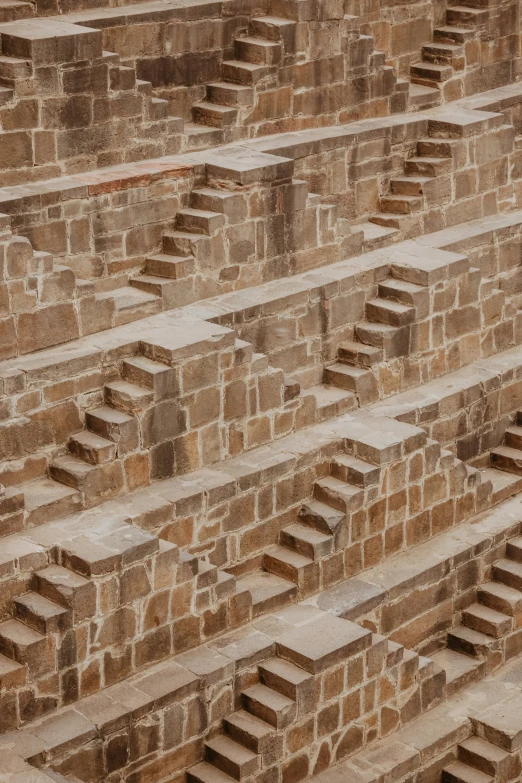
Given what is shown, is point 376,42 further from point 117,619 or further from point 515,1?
point 117,619

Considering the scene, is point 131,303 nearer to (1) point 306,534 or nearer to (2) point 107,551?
(1) point 306,534

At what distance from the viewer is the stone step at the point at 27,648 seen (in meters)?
13.6

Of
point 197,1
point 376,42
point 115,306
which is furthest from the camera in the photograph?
point 376,42

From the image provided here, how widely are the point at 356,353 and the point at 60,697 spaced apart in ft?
18.5

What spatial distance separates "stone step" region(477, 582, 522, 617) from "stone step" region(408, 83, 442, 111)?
6.32m

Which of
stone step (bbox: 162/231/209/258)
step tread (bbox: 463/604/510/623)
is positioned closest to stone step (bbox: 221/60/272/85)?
stone step (bbox: 162/231/209/258)

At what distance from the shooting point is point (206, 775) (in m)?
14.4

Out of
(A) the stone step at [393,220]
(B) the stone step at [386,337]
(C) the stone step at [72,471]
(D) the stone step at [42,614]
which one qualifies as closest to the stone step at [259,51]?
(A) the stone step at [393,220]

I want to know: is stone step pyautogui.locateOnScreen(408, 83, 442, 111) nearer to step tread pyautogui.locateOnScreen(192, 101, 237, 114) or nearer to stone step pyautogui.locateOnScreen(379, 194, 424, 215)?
stone step pyautogui.locateOnScreen(379, 194, 424, 215)

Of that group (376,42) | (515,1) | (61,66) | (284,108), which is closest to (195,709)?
(61,66)

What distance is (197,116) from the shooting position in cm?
1902

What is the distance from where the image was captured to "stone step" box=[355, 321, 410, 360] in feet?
59.5

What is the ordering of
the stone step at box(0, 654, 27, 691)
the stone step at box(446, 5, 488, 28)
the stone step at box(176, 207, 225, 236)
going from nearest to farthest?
the stone step at box(0, 654, 27, 691), the stone step at box(176, 207, 225, 236), the stone step at box(446, 5, 488, 28)

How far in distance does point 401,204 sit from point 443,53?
2.88 metres
